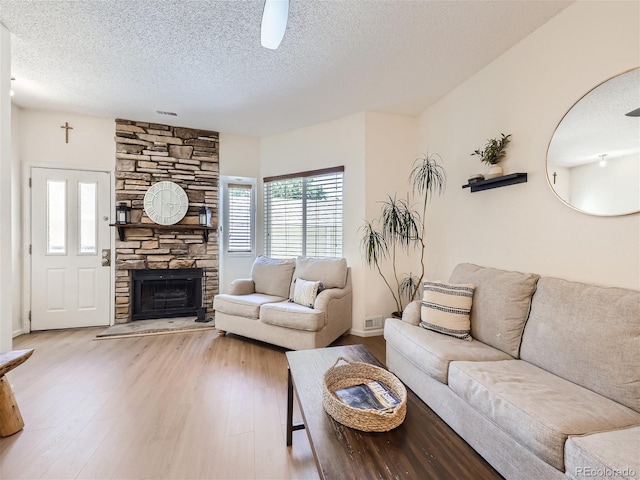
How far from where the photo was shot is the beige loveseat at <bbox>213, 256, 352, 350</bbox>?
113 inches

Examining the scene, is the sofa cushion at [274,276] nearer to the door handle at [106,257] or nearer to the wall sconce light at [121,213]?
the wall sconce light at [121,213]

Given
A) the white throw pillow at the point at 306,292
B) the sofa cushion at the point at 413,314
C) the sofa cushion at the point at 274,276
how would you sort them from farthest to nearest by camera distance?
the sofa cushion at the point at 274,276 < the white throw pillow at the point at 306,292 < the sofa cushion at the point at 413,314

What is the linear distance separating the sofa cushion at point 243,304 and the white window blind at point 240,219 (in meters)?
1.17

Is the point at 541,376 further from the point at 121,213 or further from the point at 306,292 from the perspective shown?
the point at 121,213

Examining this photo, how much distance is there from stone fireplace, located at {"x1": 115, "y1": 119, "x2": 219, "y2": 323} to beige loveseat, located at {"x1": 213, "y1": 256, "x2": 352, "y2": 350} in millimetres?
1027

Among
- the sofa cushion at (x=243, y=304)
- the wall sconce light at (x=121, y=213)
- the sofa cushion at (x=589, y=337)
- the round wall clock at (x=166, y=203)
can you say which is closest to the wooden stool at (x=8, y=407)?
the sofa cushion at (x=243, y=304)

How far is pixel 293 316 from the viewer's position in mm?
2842

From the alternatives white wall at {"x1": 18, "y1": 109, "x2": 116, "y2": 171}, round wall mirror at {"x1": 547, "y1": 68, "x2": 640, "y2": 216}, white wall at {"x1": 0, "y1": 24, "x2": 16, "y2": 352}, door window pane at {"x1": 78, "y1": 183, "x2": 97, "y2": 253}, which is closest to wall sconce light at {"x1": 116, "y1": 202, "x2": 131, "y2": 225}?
door window pane at {"x1": 78, "y1": 183, "x2": 97, "y2": 253}

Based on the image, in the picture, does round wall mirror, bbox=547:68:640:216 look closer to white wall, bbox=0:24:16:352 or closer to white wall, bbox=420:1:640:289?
white wall, bbox=420:1:640:289

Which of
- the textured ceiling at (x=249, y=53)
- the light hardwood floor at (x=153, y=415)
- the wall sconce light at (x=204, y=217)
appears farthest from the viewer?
the wall sconce light at (x=204, y=217)

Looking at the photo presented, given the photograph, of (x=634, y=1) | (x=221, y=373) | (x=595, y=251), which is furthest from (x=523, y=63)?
(x=221, y=373)

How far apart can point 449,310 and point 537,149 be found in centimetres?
141

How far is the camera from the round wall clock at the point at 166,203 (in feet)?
13.0

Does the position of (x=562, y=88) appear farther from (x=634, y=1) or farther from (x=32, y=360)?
(x=32, y=360)
